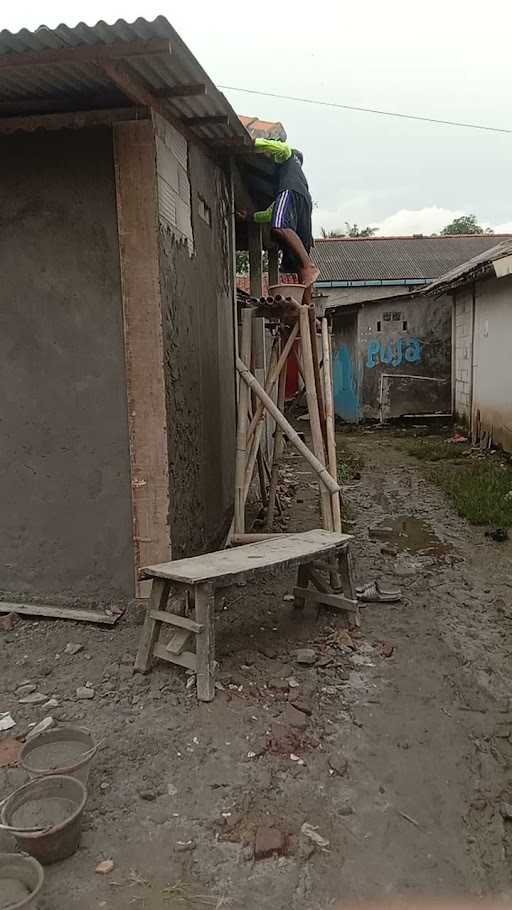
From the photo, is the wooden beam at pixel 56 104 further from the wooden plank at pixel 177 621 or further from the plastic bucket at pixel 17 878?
the plastic bucket at pixel 17 878

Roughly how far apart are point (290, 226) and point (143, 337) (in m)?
2.27

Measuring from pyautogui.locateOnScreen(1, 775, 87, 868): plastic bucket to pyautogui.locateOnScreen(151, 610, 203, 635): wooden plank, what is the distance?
3.29 ft

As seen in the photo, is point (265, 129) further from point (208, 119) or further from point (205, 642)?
point (205, 642)

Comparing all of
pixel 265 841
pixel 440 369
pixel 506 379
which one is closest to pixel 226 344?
pixel 265 841

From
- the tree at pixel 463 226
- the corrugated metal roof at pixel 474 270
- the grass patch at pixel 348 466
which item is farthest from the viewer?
the tree at pixel 463 226

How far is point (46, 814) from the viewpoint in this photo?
2.50 meters

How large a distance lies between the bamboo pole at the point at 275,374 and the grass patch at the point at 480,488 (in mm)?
2978

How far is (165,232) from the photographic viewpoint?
4.22 meters

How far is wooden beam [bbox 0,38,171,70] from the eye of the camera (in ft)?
10.1

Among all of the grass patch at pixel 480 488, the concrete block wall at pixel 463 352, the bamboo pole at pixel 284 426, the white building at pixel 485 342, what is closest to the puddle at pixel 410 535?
the grass patch at pixel 480 488

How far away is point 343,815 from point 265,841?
367mm

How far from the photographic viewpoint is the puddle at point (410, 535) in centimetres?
617

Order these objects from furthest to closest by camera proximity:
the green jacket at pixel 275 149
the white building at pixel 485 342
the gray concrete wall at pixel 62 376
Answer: the white building at pixel 485 342 < the green jacket at pixel 275 149 < the gray concrete wall at pixel 62 376

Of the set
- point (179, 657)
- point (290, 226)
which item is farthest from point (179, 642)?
point (290, 226)
